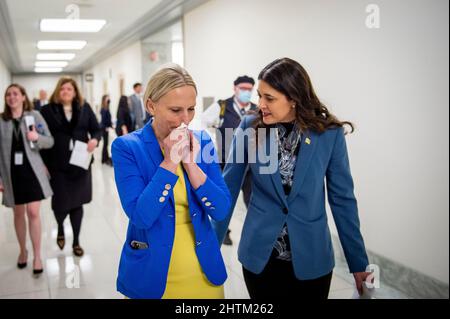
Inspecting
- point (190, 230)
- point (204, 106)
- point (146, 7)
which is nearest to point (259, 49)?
point (204, 106)

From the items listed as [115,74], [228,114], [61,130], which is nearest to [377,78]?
[228,114]

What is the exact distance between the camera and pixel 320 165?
1.55m

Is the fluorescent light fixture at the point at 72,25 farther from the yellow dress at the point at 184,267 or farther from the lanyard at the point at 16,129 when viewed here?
the lanyard at the point at 16,129

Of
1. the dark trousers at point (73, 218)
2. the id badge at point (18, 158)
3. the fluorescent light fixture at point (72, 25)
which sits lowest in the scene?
the dark trousers at point (73, 218)

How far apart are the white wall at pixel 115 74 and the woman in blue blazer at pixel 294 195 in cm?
62

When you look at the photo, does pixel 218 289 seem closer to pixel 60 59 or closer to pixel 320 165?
pixel 320 165

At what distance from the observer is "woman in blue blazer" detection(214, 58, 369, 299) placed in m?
1.54

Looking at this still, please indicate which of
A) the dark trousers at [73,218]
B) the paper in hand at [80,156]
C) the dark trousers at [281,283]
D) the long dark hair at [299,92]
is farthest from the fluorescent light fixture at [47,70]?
the dark trousers at [73,218]

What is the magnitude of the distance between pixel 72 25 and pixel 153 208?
0.99 meters

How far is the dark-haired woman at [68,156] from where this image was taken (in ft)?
11.5

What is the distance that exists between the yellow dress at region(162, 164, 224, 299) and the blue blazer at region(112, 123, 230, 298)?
0.07ft

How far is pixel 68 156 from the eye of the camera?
380 cm

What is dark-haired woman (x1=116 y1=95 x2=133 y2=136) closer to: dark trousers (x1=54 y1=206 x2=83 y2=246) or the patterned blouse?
the patterned blouse

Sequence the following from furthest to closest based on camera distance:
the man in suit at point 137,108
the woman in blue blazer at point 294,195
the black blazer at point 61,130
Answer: the black blazer at point 61,130 < the man in suit at point 137,108 < the woman in blue blazer at point 294,195
